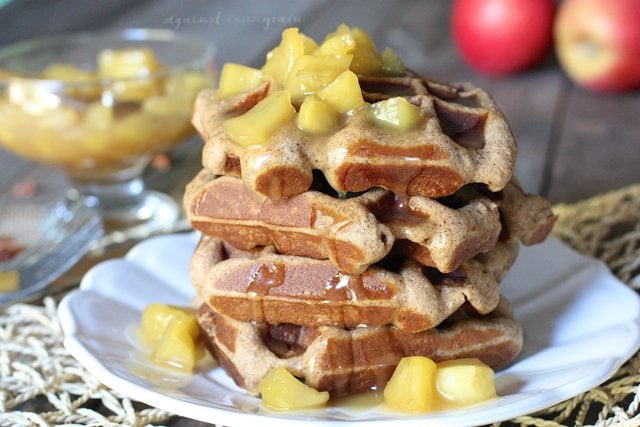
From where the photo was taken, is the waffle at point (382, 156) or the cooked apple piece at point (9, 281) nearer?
the waffle at point (382, 156)

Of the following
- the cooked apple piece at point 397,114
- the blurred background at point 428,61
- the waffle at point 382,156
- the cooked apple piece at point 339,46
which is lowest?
the blurred background at point 428,61

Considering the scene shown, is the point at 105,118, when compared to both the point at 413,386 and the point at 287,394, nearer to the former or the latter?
the point at 287,394

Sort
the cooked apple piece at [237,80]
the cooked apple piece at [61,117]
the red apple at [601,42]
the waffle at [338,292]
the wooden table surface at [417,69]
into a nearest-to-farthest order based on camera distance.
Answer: the waffle at [338,292] < the cooked apple piece at [237,80] < the cooked apple piece at [61,117] < the wooden table surface at [417,69] < the red apple at [601,42]

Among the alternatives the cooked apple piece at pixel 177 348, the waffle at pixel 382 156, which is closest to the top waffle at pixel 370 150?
the waffle at pixel 382 156

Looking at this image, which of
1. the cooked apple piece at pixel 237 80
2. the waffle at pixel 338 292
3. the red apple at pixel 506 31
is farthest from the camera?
the red apple at pixel 506 31

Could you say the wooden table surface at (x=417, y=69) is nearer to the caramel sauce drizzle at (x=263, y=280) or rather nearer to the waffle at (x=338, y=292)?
the waffle at (x=338, y=292)

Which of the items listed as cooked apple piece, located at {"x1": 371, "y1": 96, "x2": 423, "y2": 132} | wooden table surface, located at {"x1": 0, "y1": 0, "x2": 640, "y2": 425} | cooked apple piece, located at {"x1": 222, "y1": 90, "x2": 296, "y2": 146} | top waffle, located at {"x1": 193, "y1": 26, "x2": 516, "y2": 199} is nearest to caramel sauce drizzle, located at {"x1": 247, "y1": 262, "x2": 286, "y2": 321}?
top waffle, located at {"x1": 193, "y1": 26, "x2": 516, "y2": 199}

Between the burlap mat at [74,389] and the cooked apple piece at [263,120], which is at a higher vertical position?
the cooked apple piece at [263,120]
